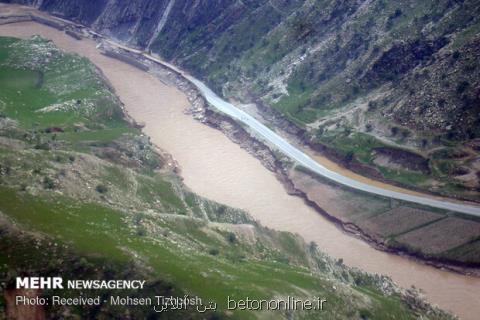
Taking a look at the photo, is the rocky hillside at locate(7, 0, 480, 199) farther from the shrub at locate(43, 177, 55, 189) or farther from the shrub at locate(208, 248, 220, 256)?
the shrub at locate(43, 177, 55, 189)

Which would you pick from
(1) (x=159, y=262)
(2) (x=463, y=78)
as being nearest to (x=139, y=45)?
(2) (x=463, y=78)

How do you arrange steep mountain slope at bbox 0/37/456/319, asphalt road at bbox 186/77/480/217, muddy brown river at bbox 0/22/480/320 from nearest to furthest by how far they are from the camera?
steep mountain slope at bbox 0/37/456/319
muddy brown river at bbox 0/22/480/320
asphalt road at bbox 186/77/480/217

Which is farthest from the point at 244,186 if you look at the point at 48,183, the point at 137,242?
the point at 137,242

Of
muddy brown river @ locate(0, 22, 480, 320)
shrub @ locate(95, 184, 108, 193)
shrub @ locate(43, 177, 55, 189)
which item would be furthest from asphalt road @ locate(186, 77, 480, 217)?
shrub @ locate(43, 177, 55, 189)

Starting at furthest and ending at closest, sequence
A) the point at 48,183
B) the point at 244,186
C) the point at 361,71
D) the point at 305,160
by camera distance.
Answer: the point at 361,71, the point at 305,160, the point at 244,186, the point at 48,183

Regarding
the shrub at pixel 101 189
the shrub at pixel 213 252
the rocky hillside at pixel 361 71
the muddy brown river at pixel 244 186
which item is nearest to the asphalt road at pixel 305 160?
the rocky hillside at pixel 361 71

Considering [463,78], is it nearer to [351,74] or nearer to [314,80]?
[351,74]

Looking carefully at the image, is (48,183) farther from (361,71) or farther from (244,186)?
(361,71)
